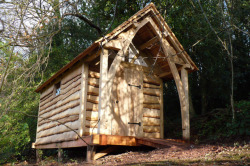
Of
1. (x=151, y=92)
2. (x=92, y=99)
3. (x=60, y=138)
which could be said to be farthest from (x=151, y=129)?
(x=60, y=138)

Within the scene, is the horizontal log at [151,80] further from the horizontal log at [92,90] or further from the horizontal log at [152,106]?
the horizontal log at [92,90]

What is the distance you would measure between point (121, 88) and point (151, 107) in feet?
5.47

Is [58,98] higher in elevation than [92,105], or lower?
higher

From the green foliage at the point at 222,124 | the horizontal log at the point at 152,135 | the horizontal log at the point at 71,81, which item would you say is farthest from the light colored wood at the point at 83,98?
the green foliage at the point at 222,124

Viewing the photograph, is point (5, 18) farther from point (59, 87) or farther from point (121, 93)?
point (59, 87)

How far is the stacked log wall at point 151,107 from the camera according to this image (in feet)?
32.1

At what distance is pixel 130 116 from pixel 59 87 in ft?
13.6

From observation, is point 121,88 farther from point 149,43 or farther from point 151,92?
point 149,43

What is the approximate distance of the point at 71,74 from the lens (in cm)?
973

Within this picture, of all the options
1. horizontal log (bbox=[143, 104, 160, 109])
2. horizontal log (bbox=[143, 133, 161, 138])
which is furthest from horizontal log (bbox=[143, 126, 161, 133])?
horizontal log (bbox=[143, 104, 160, 109])

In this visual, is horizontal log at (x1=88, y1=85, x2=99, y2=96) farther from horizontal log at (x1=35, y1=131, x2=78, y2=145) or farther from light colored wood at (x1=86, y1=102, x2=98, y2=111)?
horizontal log at (x1=35, y1=131, x2=78, y2=145)

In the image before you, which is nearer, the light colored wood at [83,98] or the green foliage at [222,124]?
the light colored wood at [83,98]

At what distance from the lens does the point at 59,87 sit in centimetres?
1149

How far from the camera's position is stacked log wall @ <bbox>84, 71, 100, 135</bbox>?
27.7 ft
